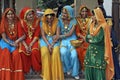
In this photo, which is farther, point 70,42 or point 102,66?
point 70,42

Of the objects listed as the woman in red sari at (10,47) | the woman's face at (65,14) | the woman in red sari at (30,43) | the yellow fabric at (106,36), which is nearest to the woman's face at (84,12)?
the woman's face at (65,14)

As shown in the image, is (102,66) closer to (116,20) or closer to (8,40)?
(8,40)

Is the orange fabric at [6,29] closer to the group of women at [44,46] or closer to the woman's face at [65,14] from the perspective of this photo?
the group of women at [44,46]

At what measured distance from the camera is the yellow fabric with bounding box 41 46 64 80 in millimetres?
7156

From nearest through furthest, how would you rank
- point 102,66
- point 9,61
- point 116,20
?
1. point 102,66
2. point 9,61
3. point 116,20

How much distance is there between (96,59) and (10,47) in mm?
1724

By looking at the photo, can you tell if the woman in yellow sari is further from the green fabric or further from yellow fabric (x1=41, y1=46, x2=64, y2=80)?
the green fabric

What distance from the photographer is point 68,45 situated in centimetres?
737

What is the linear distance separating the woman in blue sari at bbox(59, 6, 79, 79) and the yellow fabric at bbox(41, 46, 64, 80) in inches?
4.7

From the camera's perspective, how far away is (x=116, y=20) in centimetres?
977

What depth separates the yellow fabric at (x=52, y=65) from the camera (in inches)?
282

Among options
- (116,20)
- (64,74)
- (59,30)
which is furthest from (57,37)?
(116,20)

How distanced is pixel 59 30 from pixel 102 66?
1.33 metres

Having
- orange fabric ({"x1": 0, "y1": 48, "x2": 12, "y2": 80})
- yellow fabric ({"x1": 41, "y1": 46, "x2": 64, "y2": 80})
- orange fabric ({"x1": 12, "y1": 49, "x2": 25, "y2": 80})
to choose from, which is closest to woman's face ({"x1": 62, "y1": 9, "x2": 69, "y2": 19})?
yellow fabric ({"x1": 41, "y1": 46, "x2": 64, "y2": 80})
